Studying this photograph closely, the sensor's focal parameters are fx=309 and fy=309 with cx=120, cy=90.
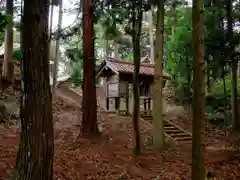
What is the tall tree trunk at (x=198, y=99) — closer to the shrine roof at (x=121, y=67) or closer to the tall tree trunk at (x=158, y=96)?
the tall tree trunk at (x=158, y=96)

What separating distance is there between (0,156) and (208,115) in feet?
44.4

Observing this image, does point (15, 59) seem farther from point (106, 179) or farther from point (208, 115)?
point (106, 179)

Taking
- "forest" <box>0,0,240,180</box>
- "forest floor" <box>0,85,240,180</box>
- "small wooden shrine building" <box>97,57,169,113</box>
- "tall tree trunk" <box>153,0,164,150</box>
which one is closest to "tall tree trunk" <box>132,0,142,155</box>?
"forest" <box>0,0,240,180</box>

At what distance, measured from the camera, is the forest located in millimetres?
4258

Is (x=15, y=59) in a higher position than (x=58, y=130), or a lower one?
higher

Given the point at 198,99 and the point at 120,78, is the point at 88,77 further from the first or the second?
the point at 198,99

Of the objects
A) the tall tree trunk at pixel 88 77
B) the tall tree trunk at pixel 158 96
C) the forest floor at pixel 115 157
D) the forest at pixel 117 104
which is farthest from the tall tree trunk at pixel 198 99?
the tall tree trunk at pixel 88 77

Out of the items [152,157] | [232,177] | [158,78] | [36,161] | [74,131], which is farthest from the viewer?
[74,131]

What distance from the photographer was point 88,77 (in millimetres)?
11086

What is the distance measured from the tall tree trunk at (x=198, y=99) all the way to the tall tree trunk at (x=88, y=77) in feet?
Answer: 21.3

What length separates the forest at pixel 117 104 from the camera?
426 cm

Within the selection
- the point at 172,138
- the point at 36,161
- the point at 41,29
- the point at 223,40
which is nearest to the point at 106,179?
the point at 36,161

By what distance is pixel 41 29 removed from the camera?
4.26 metres

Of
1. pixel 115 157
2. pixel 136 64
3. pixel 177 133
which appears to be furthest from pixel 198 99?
pixel 177 133
